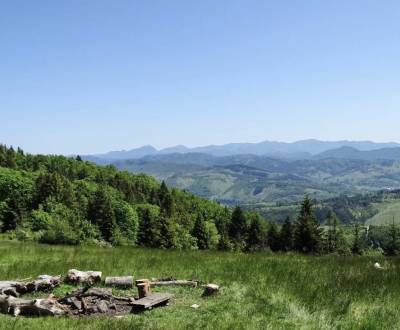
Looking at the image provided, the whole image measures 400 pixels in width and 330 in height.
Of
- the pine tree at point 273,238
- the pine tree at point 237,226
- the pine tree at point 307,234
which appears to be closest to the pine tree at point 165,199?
the pine tree at point 237,226

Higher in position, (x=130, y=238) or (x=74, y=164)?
(x=74, y=164)

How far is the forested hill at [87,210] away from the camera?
91.2 meters

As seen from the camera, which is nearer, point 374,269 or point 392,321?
point 392,321

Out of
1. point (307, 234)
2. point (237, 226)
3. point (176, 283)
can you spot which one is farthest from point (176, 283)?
point (237, 226)

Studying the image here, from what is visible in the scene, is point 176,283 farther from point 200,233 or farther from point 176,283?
point 200,233

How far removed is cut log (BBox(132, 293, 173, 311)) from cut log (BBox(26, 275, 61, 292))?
4.23 meters

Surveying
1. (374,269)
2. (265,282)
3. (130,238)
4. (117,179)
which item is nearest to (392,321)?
(265,282)

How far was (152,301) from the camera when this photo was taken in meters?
13.7

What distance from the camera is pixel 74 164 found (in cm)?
18888

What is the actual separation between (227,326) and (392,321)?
13.4ft

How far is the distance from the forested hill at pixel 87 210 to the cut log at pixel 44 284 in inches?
930

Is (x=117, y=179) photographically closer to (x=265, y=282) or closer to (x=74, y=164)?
(x=74, y=164)

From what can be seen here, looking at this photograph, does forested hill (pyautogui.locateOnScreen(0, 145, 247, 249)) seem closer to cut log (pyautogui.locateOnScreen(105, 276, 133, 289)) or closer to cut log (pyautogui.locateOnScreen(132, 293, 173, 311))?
cut log (pyautogui.locateOnScreen(105, 276, 133, 289))

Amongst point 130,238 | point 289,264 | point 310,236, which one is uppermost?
point 289,264
